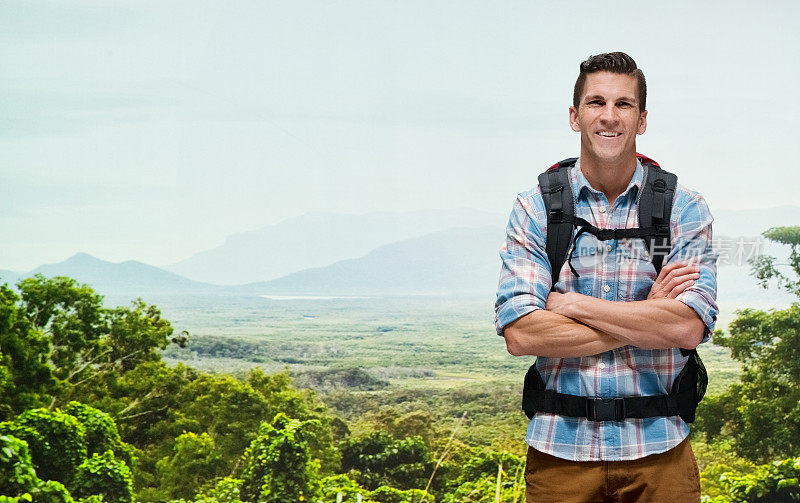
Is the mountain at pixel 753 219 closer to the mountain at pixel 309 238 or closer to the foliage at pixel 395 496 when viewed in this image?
the mountain at pixel 309 238

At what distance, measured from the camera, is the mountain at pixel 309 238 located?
5379 millimetres

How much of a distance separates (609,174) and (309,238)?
4.15 m

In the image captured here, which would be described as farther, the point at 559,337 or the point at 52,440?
the point at 52,440

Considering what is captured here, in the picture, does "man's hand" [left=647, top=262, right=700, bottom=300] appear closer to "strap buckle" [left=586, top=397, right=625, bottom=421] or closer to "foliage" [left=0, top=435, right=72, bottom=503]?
"strap buckle" [left=586, top=397, right=625, bottom=421]

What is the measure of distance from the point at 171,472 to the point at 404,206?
219 cm

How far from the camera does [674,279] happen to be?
1.41 m

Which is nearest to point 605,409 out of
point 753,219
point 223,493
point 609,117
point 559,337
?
point 559,337

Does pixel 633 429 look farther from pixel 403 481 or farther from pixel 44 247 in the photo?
pixel 44 247

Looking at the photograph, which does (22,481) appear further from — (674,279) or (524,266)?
(674,279)

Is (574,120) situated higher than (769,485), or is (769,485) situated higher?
(574,120)

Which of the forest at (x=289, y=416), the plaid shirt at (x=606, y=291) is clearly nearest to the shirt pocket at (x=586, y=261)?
the plaid shirt at (x=606, y=291)

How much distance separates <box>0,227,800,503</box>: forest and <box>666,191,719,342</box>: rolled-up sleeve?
3276 millimetres

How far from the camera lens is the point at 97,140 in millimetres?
5230

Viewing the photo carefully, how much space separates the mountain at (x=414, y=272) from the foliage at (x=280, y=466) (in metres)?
1.13
